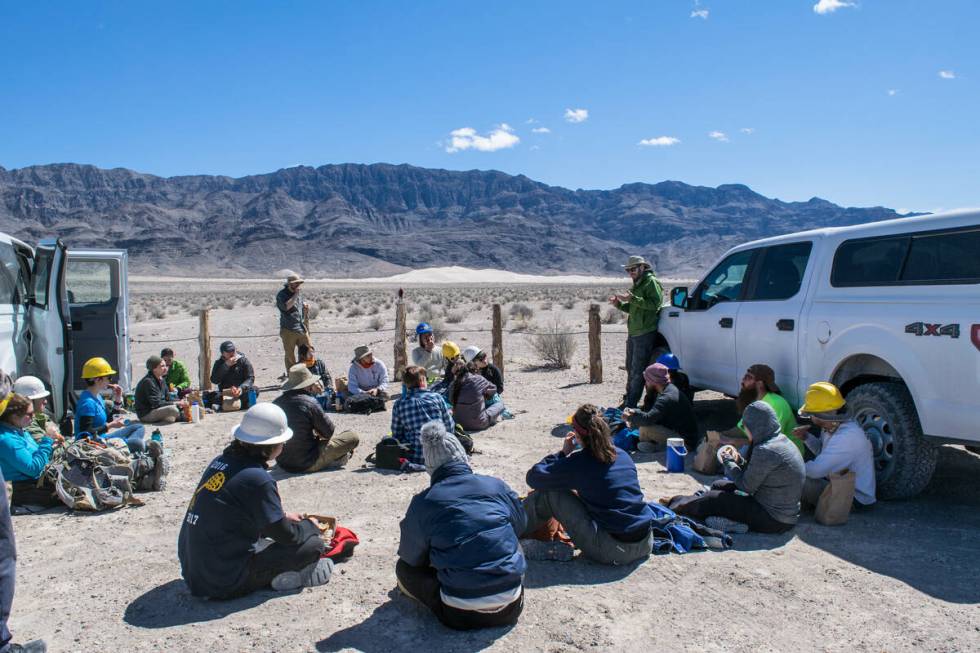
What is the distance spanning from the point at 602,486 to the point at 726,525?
4.29ft

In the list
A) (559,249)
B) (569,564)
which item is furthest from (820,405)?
(559,249)

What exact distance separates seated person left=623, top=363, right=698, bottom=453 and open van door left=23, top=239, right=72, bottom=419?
6.12 meters

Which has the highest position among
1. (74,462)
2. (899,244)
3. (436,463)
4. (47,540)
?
(899,244)

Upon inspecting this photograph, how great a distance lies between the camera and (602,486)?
4676mm

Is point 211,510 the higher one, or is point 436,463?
point 436,463

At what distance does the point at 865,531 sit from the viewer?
5508 millimetres

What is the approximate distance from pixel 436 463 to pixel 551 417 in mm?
5830

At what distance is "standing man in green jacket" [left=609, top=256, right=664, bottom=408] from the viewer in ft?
30.7

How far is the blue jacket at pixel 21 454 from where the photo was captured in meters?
5.85

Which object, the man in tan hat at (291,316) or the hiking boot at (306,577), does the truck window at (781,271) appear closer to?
the hiking boot at (306,577)

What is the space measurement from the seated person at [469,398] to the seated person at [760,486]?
3781mm

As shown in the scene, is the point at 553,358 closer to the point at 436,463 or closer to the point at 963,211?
the point at 963,211

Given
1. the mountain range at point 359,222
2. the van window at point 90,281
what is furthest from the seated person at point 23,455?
the mountain range at point 359,222

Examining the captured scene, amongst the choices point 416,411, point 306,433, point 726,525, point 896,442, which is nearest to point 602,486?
point 726,525
